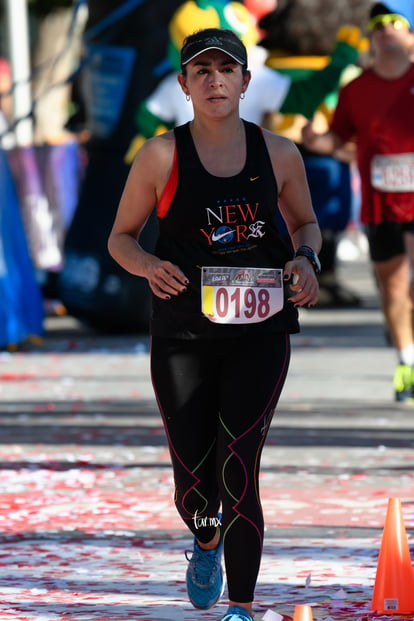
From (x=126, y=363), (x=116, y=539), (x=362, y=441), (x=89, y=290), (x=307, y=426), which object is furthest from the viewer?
(x=89, y=290)

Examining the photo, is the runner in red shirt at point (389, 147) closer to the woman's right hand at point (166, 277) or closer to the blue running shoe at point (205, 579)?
the blue running shoe at point (205, 579)

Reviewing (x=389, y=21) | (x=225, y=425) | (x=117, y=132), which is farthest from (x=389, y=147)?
(x=117, y=132)

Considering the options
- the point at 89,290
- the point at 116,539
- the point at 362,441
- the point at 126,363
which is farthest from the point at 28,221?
the point at 116,539

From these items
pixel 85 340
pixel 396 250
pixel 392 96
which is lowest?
pixel 85 340

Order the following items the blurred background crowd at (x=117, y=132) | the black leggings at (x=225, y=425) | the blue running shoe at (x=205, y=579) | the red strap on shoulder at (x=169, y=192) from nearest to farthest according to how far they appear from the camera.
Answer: the black leggings at (x=225, y=425)
the red strap on shoulder at (x=169, y=192)
the blue running shoe at (x=205, y=579)
the blurred background crowd at (x=117, y=132)

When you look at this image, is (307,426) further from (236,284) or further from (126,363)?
(236,284)

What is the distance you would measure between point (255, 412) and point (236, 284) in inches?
14.4

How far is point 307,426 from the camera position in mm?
9000

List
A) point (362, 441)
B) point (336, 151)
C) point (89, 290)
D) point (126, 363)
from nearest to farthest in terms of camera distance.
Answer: point (362, 441)
point (336, 151)
point (126, 363)
point (89, 290)

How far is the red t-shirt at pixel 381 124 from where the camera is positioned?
9.32m

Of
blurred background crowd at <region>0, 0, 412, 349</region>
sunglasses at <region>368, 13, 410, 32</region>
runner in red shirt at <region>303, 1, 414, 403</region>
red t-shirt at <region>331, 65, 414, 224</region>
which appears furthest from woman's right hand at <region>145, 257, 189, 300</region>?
blurred background crowd at <region>0, 0, 412, 349</region>

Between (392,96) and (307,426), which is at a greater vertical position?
(392,96)

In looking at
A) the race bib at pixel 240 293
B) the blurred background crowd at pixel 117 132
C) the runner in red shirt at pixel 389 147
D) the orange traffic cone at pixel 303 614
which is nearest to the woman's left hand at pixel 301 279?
Answer: the race bib at pixel 240 293

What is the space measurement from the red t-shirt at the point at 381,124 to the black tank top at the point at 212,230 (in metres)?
4.64
